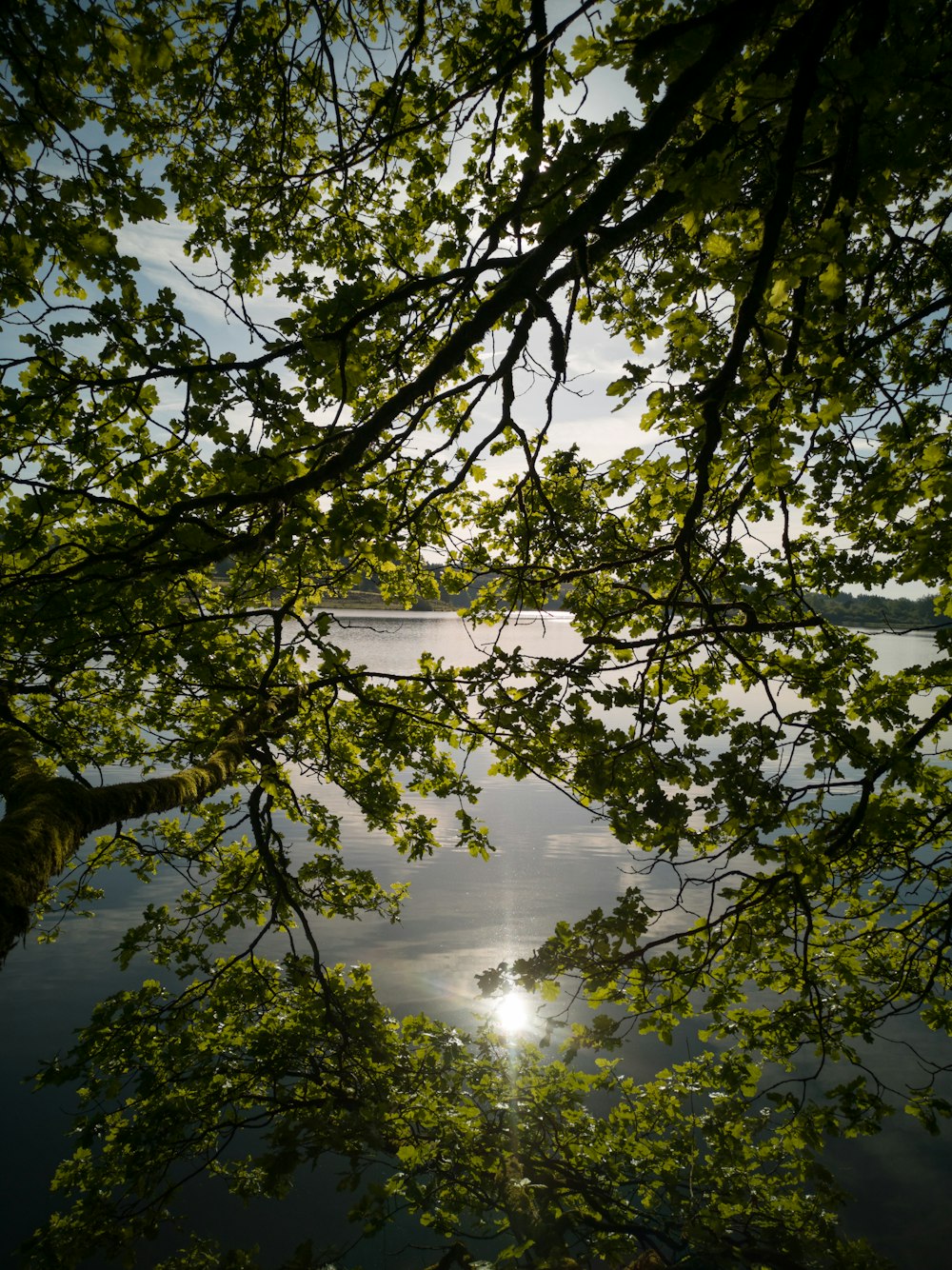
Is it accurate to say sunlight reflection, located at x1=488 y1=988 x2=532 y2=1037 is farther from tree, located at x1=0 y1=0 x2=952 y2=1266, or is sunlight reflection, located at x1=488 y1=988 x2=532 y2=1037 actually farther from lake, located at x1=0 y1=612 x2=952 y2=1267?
tree, located at x1=0 y1=0 x2=952 y2=1266

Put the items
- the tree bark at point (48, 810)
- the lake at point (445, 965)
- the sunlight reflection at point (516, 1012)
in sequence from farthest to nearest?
the sunlight reflection at point (516, 1012), the lake at point (445, 965), the tree bark at point (48, 810)

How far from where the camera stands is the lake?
9.80 m

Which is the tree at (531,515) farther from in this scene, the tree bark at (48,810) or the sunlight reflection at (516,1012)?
the sunlight reflection at (516,1012)

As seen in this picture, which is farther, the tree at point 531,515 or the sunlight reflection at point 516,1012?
the sunlight reflection at point 516,1012

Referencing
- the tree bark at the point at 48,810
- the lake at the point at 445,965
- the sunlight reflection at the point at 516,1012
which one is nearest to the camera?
the tree bark at the point at 48,810


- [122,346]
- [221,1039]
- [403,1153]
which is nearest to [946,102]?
[122,346]

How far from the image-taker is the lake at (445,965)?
9.80 metres

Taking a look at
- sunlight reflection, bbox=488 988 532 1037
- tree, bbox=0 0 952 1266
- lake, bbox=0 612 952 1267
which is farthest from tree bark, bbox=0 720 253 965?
sunlight reflection, bbox=488 988 532 1037

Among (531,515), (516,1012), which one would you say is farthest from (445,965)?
(531,515)

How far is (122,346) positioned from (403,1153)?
6.40 meters

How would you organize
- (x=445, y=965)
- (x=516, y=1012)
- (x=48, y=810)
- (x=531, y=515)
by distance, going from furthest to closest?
(x=445, y=965) → (x=516, y=1012) → (x=531, y=515) → (x=48, y=810)

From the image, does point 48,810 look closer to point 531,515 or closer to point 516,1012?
point 531,515

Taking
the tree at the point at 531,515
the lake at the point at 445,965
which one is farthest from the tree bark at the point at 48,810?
the lake at the point at 445,965

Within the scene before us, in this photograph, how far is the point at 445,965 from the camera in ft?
47.3
